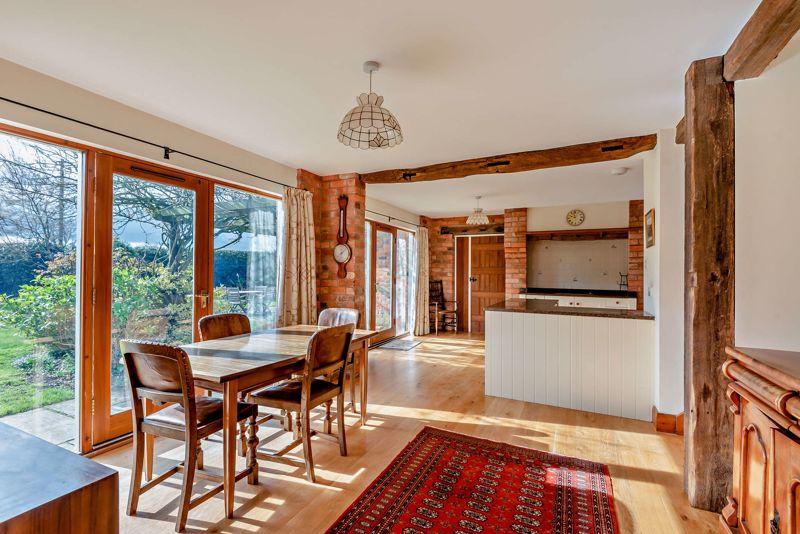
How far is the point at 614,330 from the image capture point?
3.37 meters

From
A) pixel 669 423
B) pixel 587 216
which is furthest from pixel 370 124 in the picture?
pixel 587 216

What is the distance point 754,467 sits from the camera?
1345 mm

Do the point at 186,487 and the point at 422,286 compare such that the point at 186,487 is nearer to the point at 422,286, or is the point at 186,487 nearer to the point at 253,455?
the point at 253,455

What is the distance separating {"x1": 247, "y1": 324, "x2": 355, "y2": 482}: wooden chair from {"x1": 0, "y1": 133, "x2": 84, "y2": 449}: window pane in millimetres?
1287

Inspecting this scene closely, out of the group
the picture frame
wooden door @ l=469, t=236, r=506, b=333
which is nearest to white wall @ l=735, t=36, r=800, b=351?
the picture frame

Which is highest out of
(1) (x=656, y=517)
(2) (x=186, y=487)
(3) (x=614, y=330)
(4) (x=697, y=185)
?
(4) (x=697, y=185)

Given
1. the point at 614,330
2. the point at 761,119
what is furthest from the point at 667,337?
the point at 761,119

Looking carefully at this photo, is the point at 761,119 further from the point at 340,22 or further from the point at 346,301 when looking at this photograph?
the point at 346,301

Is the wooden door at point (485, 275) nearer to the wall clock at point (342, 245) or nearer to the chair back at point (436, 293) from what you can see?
the chair back at point (436, 293)

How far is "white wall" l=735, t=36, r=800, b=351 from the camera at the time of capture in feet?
6.22

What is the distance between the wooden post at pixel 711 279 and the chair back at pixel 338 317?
2.33 m

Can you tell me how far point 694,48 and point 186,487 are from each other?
332cm

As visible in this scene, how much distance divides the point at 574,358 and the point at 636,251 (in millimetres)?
3125

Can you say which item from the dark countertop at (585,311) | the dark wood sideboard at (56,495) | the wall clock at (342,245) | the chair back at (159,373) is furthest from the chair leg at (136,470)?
the dark countertop at (585,311)
